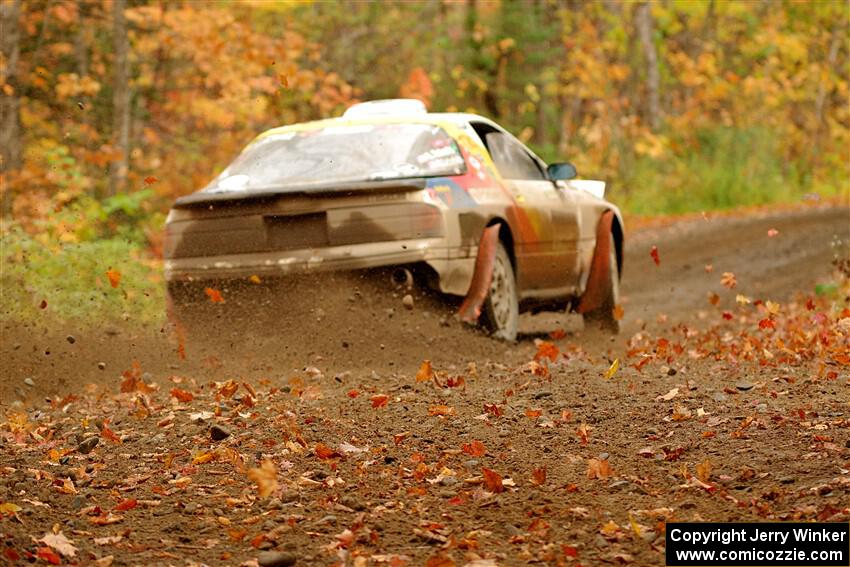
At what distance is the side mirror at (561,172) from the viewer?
1025 cm

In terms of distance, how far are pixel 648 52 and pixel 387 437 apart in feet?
85.3

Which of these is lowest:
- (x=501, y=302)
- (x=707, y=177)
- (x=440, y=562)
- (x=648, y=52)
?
(x=707, y=177)

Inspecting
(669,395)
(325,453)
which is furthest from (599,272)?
(325,453)

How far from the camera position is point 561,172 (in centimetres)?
1030

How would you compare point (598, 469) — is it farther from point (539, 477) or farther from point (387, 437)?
point (387, 437)

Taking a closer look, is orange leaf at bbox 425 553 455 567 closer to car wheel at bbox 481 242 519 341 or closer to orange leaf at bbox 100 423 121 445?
orange leaf at bbox 100 423 121 445

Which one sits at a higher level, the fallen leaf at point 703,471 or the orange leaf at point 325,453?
the fallen leaf at point 703,471

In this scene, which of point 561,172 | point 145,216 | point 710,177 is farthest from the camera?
point 710,177

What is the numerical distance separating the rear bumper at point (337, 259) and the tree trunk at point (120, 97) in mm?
9324

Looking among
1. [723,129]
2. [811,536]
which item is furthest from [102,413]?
[723,129]

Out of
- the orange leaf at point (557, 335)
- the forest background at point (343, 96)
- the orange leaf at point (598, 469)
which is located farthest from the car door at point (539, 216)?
the orange leaf at point (598, 469)

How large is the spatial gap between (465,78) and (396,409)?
22.5 m

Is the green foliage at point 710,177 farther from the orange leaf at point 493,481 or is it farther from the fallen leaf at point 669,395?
the orange leaf at point 493,481

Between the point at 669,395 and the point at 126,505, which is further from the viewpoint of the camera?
the point at 669,395
